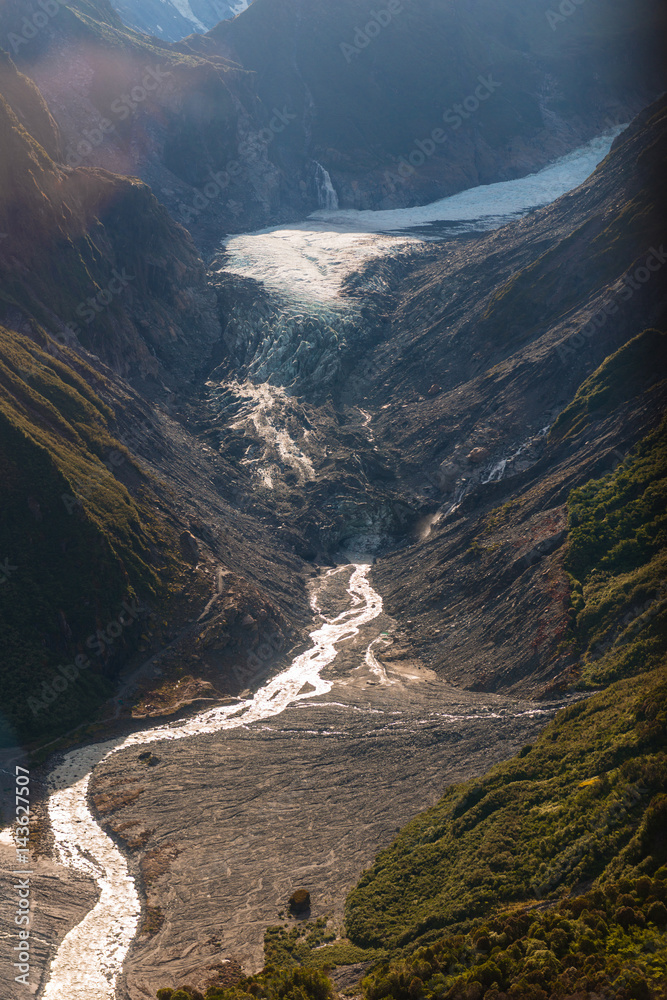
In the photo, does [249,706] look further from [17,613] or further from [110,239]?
[110,239]

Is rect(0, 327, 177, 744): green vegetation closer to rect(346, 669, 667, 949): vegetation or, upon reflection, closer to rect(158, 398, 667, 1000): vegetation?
rect(158, 398, 667, 1000): vegetation

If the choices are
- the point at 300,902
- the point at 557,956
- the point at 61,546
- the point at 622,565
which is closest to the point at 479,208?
the point at 622,565

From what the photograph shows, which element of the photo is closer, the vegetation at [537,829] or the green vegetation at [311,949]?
the vegetation at [537,829]

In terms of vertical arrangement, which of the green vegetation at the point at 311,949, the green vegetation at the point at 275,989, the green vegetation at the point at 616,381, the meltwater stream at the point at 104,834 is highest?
the green vegetation at the point at 616,381

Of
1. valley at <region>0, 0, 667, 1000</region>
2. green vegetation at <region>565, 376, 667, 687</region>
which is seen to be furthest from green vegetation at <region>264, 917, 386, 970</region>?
green vegetation at <region>565, 376, 667, 687</region>

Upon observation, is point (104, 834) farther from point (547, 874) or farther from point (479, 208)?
point (479, 208)

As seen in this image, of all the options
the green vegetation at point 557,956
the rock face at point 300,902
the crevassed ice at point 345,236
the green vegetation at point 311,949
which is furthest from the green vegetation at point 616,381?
the crevassed ice at point 345,236

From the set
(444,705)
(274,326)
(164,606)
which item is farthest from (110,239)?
(444,705)

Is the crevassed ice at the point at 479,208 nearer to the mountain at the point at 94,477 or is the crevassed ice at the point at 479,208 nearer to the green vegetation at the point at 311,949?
the mountain at the point at 94,477
